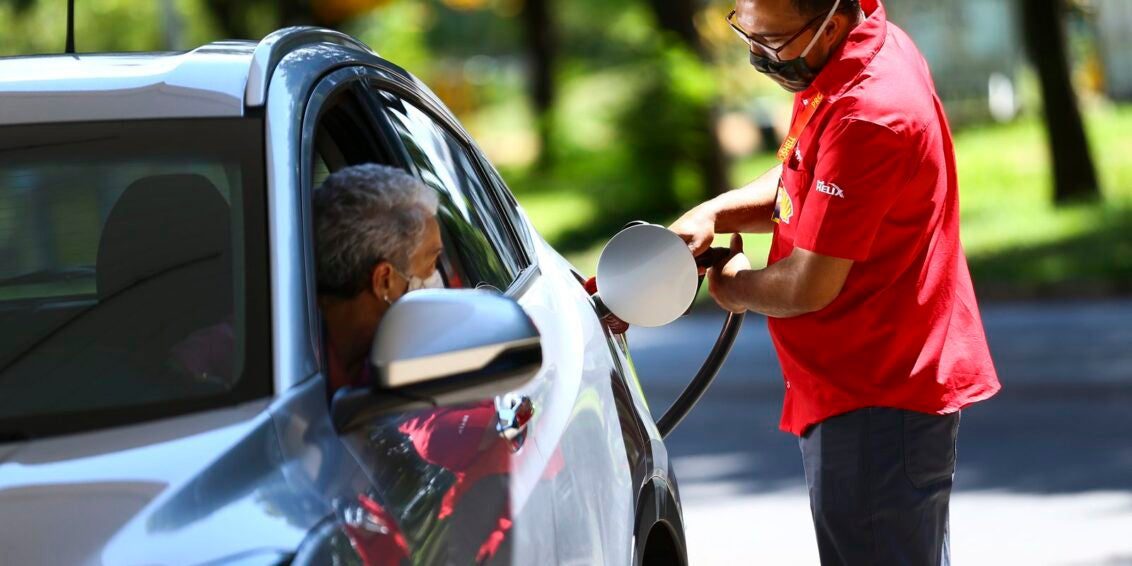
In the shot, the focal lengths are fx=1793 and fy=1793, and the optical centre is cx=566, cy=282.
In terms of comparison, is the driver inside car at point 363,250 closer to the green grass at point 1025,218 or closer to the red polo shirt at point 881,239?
the red polo shirt at point 881,239

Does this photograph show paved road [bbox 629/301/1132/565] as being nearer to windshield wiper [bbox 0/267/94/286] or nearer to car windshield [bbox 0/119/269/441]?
windshield wiper [bbox 0/267/94/286]

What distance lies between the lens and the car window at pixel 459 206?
342 cm

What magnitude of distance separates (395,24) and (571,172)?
20.4 metres

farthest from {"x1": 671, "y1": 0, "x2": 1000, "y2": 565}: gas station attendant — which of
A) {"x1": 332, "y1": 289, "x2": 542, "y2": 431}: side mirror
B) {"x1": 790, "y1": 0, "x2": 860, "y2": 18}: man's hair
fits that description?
{"x1": 332, "y1": 289, "x2": 542, "y2": 431}: side mirror

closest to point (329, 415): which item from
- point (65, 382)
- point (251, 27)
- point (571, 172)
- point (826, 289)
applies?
point (65, 382)

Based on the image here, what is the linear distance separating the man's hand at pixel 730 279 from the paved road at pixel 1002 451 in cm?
343

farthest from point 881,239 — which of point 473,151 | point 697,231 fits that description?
point 473,151

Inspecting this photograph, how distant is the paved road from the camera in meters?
7.21

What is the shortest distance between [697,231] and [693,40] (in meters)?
18.9

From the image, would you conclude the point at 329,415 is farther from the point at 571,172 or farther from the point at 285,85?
the point at 571,172

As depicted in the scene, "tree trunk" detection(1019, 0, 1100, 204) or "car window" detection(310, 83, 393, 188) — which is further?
"tree trunk" detection(1019, 0, 1100, 204)

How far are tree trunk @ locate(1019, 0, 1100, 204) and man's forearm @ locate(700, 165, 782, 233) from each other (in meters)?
15.2

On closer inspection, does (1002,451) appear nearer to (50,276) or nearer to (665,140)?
(50,276)

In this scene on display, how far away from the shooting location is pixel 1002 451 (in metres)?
9.32
